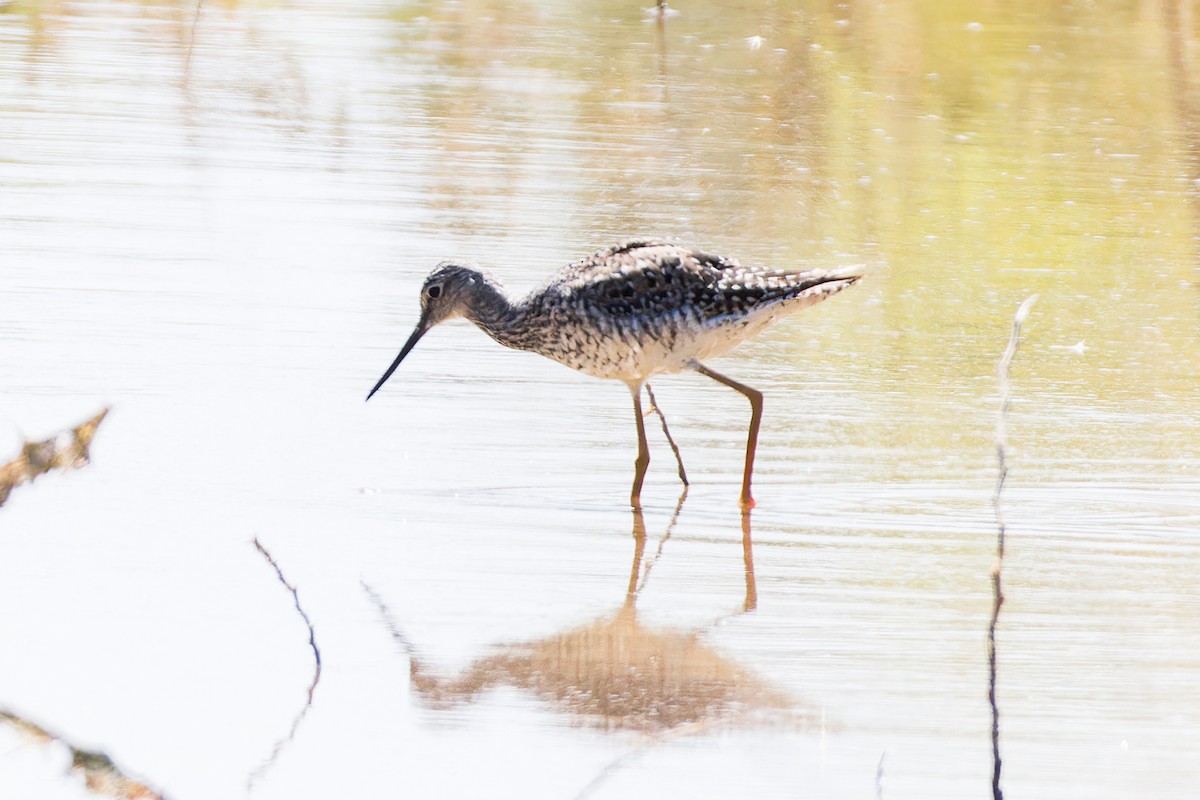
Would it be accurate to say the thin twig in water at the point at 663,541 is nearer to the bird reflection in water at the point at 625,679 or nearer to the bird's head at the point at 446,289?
the bird reflection in water at the point at 625,679

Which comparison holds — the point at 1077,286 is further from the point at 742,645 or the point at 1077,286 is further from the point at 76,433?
the point at 76,433

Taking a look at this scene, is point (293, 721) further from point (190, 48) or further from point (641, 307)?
point (190, 48)

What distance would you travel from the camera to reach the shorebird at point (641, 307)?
5.42m

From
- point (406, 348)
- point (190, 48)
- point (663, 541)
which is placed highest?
point (190, 48)

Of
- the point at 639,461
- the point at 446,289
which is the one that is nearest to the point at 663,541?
the point at 639,461

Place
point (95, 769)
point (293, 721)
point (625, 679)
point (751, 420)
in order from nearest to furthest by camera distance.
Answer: point (95, 769)
point (293, 721)
point (625, 679)
point (751, 420)

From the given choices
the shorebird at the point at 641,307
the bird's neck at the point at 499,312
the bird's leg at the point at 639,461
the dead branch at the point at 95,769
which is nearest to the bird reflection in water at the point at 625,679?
the dead branch at the point at 95,769

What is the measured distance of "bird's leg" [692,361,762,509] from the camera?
5.23m

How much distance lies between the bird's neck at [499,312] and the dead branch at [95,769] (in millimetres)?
2398

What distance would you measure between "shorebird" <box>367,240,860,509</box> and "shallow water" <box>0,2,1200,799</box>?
29 cm

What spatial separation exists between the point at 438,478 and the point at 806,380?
1649mm

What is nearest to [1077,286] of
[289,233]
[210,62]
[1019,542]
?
[1019,542]

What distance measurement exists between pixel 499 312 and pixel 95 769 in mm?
2583

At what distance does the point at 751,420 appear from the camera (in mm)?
5547
